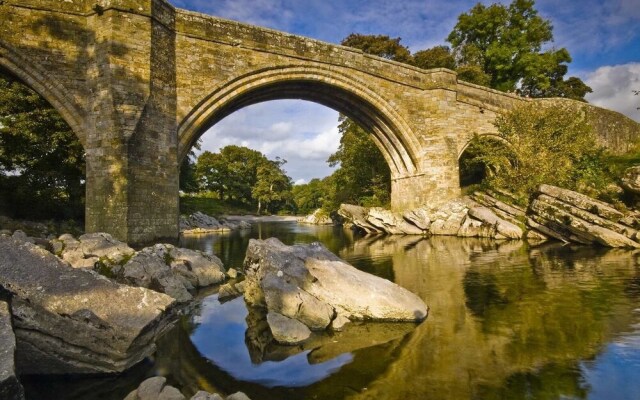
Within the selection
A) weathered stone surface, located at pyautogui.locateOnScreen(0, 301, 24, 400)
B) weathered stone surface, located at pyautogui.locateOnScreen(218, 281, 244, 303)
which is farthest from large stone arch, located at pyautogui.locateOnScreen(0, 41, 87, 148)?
weathered stone surface, located at pyautogui.locateOnScreen(0, 301, 24, 400)

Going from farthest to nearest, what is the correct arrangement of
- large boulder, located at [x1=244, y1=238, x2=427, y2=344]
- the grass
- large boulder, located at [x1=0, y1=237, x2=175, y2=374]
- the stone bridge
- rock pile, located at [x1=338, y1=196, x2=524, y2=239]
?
the grass → rock pile, located at [x1=338, y1=196, x2=524, y2=239] → the stone bridge → large boulder, located at [x1=244, y1=238, x2=427, y2=344] → large boulder, located at [x1=0, y1=237, x2=175, y2=374]

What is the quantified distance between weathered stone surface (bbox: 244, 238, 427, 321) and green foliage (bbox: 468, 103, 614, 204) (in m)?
15.1

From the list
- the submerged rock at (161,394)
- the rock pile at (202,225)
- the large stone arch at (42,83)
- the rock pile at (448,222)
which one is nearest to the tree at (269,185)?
the rock pile at (202,225)

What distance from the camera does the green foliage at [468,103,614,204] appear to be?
18.9 meters

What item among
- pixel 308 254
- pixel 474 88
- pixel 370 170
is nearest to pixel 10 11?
pixel 308 254

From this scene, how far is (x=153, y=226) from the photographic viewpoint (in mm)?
13383

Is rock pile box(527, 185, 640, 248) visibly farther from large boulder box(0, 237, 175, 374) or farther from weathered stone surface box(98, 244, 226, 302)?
large boulder box(0, 237, 175, 374)

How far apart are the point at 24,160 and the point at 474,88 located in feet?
84.4

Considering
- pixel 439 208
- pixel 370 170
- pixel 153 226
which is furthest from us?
pixel 370 170

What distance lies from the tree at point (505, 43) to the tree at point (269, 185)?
36.3 m

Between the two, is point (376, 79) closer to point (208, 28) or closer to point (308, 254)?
point (208, 28)

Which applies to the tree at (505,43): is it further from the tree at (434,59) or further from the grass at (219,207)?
the grass at (219,207)

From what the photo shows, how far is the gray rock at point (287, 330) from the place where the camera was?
18.2 feet

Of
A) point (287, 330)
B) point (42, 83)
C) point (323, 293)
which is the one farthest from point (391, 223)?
point (287, 330)
